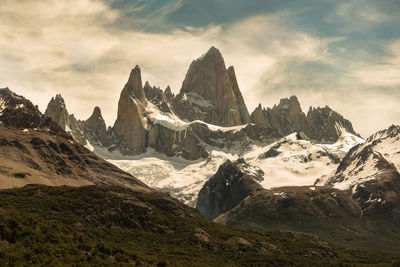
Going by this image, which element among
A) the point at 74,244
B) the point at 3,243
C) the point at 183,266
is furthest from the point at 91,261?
the point at 183,266

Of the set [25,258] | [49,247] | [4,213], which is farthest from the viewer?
[4,213]

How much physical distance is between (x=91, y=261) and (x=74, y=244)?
1008cm

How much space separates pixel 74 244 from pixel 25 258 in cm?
2314

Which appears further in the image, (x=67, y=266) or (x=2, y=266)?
(x=67, y=266)

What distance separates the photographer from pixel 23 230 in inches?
6156

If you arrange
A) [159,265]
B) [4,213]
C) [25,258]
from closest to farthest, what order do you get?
[25,258] < [159,265] < [4,213]

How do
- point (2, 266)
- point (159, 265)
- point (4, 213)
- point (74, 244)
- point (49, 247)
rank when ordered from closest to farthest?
point (2, 266) < point (49, 247) < point (74, 244) < point (159, 265) < point (4, 213)

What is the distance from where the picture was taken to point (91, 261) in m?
157

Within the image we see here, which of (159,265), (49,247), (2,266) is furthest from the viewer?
(159,265)

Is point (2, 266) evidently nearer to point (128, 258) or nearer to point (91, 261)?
point (91, 261)

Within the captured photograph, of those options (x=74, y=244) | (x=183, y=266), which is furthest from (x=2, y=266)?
(x=183, y=266)

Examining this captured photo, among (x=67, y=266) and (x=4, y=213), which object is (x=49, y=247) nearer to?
(x=67, y=266)

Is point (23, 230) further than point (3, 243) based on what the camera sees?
Yes

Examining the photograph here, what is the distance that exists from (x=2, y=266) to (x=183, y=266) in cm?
7236
